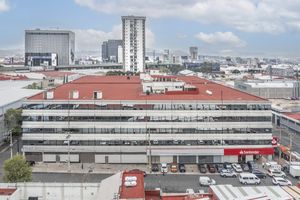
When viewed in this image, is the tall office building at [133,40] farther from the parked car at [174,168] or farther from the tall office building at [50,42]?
the parked car at [174,168]

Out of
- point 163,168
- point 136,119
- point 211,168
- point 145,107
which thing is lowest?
point 211,168

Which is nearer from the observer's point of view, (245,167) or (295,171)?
(295,171)

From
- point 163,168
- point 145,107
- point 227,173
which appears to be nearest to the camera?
point 227,173

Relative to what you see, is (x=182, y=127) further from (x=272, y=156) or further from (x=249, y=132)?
(x=272, y=156)

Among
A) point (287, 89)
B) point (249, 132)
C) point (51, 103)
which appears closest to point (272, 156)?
point (249, 132)

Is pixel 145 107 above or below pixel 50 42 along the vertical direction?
below

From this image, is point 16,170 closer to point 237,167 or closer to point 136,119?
point 136,119

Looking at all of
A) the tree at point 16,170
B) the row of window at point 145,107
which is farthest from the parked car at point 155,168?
the tree at point 16,170

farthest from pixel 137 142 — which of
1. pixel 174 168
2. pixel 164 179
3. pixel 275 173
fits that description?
pixel 275 173
